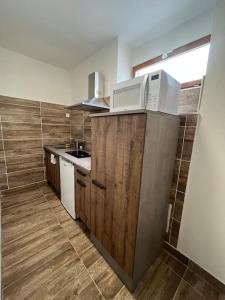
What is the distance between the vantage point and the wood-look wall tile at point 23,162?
98.0 inches

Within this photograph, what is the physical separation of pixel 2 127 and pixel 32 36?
1.53 metres

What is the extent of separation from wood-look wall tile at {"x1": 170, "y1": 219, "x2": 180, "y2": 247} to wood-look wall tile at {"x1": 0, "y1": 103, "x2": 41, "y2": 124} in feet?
9.45

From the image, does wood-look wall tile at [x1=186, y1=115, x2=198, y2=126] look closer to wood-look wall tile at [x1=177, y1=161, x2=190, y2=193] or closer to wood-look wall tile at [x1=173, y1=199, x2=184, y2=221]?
wood-look wall tile at [x1=177, y1=161, x2=190, y2=193]

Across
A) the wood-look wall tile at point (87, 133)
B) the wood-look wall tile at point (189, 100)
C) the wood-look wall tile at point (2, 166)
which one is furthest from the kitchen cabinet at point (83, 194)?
the wood-look wall tile at point (2, 166)

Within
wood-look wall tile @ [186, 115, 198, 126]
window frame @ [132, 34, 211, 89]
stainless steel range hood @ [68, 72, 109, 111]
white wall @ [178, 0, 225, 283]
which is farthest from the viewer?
stainless steel range hood @ [68, 72, 109, 111]

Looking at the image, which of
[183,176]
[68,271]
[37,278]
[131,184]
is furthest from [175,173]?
[37,278]

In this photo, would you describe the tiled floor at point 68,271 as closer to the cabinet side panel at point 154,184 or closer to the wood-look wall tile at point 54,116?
the cabinet side panel at point 154,184

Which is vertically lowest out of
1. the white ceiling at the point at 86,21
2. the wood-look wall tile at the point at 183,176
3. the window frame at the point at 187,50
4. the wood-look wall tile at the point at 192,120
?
the wood-look wall tile at the point at 183,176

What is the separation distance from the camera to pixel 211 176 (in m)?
1.17

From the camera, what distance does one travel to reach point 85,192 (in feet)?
5.16

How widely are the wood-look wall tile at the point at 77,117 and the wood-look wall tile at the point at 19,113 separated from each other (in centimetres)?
68

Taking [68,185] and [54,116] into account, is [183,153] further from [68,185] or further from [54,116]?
[54,116]

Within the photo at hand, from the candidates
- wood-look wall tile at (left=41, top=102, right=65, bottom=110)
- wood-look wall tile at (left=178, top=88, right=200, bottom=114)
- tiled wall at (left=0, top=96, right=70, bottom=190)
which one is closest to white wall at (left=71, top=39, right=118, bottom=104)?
wood-look wall tile at (left=41, top=102, right=65, bottom=110)

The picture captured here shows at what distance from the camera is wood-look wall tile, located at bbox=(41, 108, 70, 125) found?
8.97 feet
